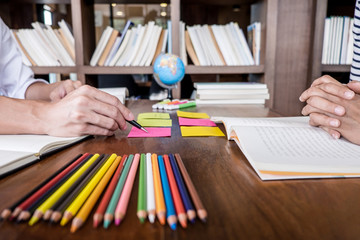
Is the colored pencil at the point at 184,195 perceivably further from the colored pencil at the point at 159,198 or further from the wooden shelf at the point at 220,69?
the wooden shelf at the point at 220,69

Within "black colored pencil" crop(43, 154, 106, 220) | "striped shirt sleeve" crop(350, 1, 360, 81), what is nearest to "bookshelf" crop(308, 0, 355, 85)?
A: "striped shirt sleeve" crop(350, 1, 360, 81)

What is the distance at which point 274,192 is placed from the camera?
0.40m

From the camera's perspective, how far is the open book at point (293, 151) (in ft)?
1.52

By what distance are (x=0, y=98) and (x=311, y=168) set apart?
0.73 m

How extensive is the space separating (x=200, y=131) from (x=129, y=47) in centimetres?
111

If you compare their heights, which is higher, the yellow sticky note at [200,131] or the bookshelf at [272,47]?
the bookshelf at [272,47]

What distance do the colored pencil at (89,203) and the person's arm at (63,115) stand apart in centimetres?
28

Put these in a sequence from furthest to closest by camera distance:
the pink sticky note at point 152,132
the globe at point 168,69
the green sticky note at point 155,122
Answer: the globe at point 168,69 → the green sticky note at point 155,122 → the pink sticky note at point 152,132

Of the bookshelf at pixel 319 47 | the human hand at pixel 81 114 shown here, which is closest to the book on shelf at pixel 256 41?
the bookshelf at pixel 319 47

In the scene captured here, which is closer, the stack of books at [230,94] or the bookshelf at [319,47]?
the stack of books at [230,94]

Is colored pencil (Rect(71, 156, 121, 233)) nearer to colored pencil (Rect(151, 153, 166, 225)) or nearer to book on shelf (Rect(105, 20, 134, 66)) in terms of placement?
colored pencil (Rect(151, 153, 166, 225))

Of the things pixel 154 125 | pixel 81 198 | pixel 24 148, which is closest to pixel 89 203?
pixel 81 198

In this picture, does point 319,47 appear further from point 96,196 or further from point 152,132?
point 96,196

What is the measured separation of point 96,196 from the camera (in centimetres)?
35
